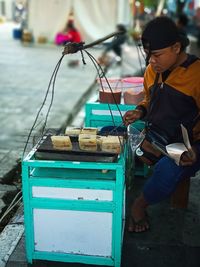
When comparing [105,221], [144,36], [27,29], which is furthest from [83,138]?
[27,29]

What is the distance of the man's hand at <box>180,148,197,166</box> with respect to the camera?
105 inches

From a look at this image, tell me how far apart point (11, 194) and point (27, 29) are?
53.6 feet

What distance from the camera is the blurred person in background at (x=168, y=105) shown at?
2.69m

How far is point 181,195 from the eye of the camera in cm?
346

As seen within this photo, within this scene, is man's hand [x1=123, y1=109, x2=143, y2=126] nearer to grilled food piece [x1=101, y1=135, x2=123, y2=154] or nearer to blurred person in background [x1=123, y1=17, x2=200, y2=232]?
blurred person in background [x1=123, y1=17, x2=200, y2=232]

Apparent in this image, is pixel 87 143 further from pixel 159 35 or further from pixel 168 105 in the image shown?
pixel 159 35

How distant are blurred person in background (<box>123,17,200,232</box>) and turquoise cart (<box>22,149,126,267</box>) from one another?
46 centimetres

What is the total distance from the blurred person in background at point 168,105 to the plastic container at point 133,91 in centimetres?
83

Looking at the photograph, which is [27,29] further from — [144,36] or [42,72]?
[144,36]

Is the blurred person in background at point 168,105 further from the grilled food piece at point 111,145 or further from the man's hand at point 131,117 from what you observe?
the grilled food piece at point 111,145

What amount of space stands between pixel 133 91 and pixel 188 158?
159 cm

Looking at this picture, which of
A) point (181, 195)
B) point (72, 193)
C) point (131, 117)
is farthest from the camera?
point (181, 195)

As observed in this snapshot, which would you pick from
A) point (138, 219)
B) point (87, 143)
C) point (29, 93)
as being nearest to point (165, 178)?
point (138, 219)

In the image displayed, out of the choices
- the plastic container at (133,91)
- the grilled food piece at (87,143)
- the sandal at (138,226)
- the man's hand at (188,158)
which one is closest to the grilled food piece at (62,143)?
the grilled food piece at (87,143)
